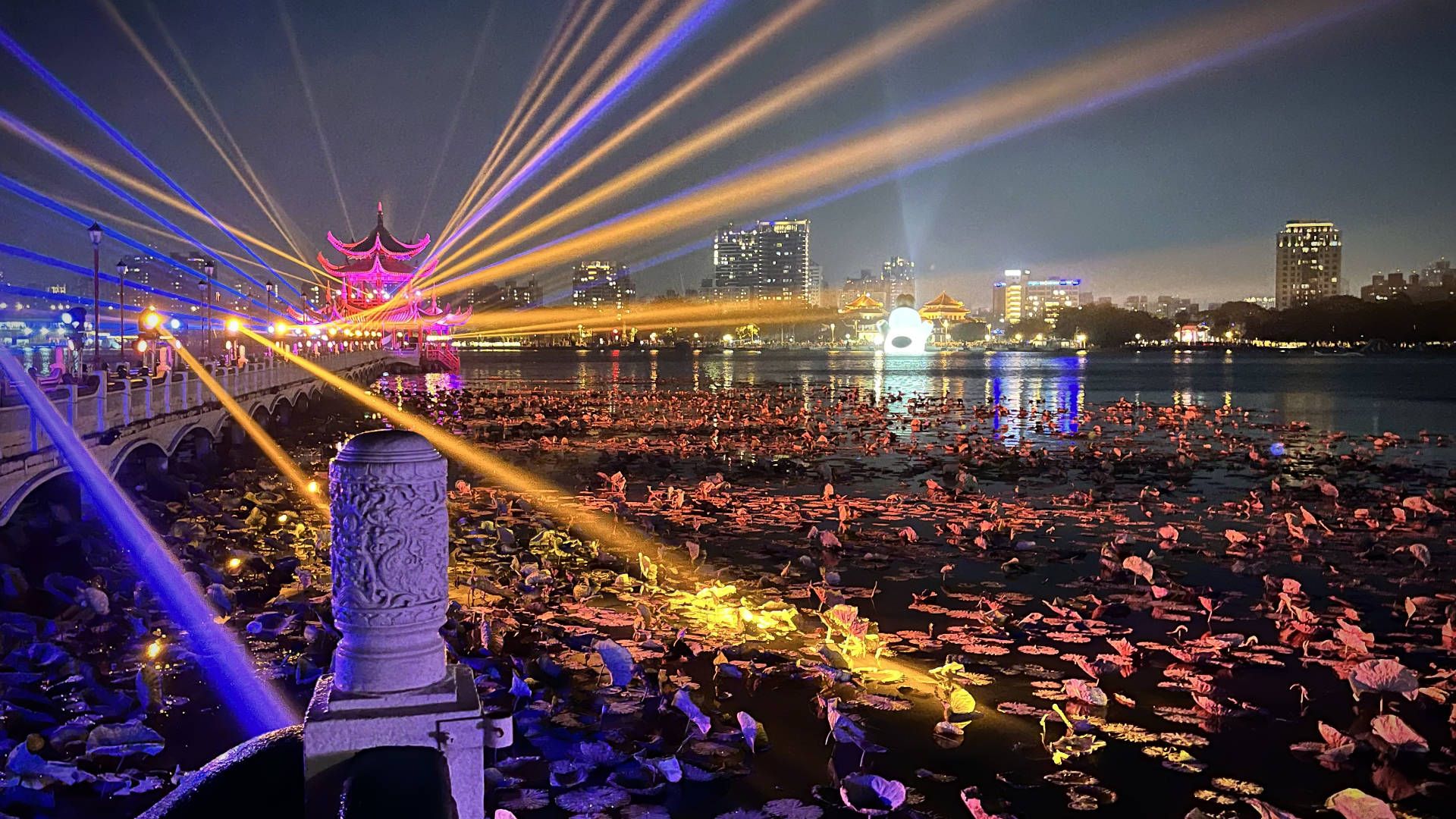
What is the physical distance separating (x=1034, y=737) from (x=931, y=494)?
41.3 feet

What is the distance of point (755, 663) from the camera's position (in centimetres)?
941

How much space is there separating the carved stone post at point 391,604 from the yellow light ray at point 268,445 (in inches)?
631

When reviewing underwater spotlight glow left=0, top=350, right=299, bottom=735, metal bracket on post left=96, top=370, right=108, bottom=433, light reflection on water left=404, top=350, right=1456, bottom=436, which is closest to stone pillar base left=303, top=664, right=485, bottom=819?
underwater spotlight glow left=0, top=350, right=299, bottom=735

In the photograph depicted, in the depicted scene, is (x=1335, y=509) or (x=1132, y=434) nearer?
(x=1335, y=509)

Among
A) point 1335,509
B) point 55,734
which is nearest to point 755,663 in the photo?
point 55,734

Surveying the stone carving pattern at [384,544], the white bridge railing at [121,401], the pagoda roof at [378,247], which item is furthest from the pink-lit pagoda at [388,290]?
the stone carving pattern at [384,544]

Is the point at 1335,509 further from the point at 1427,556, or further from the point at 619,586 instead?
the point at 619,586

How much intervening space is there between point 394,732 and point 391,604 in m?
0.46

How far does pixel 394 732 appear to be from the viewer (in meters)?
3.67

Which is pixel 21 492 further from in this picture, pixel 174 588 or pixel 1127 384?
pixel 1127 384

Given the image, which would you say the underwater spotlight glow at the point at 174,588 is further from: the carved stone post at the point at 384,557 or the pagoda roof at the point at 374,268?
the pagoda roof at the point at 374,268

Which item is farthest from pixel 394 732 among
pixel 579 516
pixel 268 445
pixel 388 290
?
pixel 388 290

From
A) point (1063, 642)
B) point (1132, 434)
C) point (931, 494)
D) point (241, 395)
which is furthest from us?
point (1132, 434)

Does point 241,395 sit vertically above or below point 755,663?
above
